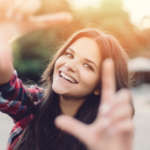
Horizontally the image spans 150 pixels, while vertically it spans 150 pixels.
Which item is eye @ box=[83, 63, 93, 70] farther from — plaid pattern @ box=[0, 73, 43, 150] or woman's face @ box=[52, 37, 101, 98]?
plaid pattern @ box=[0, 73, 43, 150]

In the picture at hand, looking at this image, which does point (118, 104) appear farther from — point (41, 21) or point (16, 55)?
point (16, 55)

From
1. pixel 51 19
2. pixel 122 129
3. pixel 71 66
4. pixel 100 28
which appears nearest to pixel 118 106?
pixel 122 129

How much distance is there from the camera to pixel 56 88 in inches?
61.5

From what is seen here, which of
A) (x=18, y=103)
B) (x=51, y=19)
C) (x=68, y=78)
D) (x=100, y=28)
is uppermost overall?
(x=51, y=19)

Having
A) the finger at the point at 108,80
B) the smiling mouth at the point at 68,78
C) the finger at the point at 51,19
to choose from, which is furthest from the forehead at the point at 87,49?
the finger at the point at 108,80

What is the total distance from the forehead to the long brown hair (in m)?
0.03

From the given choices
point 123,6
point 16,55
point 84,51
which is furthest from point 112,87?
point 123,6

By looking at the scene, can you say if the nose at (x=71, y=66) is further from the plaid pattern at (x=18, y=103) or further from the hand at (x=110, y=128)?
the hand at (x=110, y=128)

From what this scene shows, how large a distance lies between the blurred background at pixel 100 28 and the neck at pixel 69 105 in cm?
62

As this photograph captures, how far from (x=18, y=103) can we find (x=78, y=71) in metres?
0.33

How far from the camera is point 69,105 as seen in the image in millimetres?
1700

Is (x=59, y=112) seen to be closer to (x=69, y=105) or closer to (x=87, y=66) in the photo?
(x=69, y=105)

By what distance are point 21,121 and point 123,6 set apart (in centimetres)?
2486

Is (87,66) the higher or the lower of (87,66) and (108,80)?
the lower
